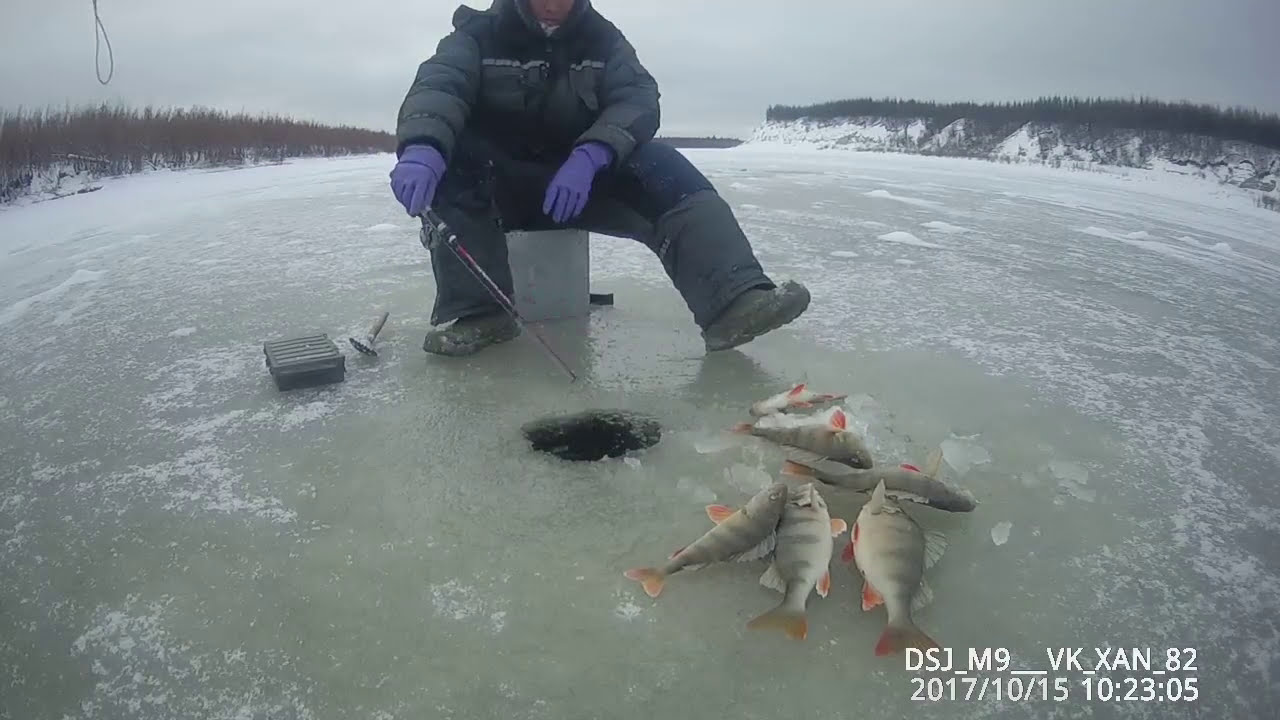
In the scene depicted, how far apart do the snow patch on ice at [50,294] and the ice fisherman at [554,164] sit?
2139 millimetres

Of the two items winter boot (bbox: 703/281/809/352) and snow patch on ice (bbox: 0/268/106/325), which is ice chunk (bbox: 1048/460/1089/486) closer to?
winter boot (bbox: 703/281/809/352)

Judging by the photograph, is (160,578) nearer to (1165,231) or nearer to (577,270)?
(577,270)

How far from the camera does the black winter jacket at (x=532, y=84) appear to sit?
9.02ft

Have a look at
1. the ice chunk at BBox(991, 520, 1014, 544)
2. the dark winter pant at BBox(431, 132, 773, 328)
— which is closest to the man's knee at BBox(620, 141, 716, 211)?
the dark winter pant at BBox(431, 132, 773, 328)

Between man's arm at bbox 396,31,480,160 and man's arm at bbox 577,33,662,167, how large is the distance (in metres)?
0.50

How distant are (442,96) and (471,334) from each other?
0.95 meters

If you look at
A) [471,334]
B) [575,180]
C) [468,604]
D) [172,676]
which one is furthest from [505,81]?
[172,676]

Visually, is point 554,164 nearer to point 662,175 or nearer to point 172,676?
point 662,175

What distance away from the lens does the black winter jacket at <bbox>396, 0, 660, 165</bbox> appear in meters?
2.75

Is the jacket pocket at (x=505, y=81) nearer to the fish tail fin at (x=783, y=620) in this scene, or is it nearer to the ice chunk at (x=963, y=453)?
the ice chunk at (x=963, y=453)

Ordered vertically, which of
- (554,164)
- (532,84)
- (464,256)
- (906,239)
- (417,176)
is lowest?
(464,256)

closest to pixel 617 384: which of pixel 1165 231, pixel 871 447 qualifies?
pixel 871 447

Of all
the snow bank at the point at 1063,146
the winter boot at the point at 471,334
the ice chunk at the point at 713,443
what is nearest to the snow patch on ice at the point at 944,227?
the winter boot at the point at 471,334

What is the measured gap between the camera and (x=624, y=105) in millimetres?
2914
